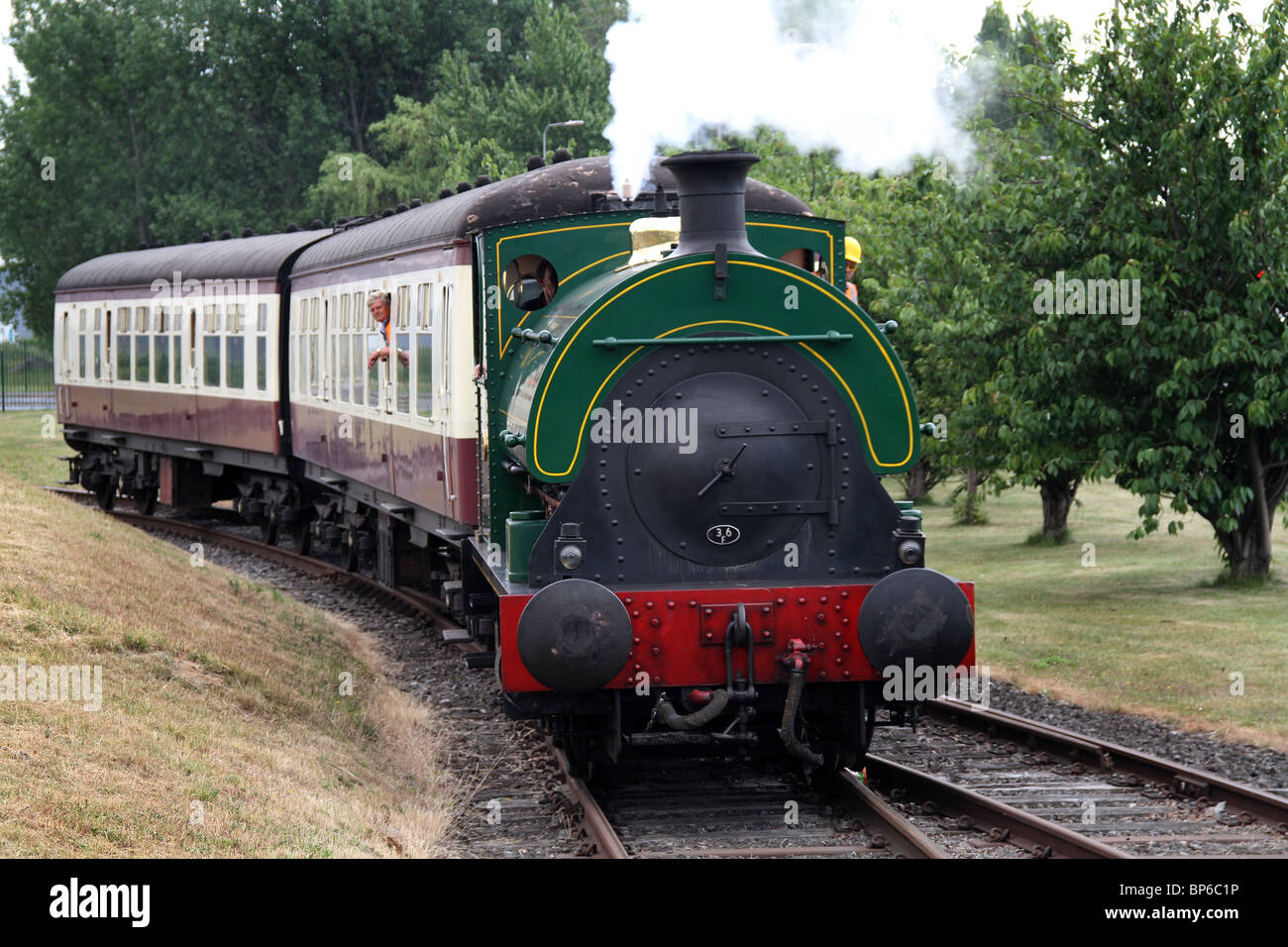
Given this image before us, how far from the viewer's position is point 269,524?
1920 cm

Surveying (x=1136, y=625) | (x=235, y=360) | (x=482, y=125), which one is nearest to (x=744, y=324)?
(x=1136, y=625)

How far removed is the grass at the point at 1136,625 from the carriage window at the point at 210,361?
933 cm

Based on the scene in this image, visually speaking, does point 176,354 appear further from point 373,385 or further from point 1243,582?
point 1243,582

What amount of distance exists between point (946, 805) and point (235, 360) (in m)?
13.2

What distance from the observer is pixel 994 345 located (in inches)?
611

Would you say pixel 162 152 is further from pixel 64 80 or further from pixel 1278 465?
pixel 1278 465

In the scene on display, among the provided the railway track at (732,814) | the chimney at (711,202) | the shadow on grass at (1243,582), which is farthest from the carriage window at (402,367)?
the shadow on grass at (1243,582)

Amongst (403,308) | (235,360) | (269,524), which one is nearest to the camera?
(403,308)

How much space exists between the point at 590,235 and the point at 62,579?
176 inches

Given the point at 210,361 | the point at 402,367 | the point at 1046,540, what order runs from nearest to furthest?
1. the point at 402,367
2. the point at 210,361
3. the point at 1046,540

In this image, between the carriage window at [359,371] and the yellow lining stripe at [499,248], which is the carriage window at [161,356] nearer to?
the carriage window at [359,371]

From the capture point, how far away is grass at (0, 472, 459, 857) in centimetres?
631

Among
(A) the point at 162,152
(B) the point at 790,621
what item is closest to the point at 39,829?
(B) the point at 790,621
